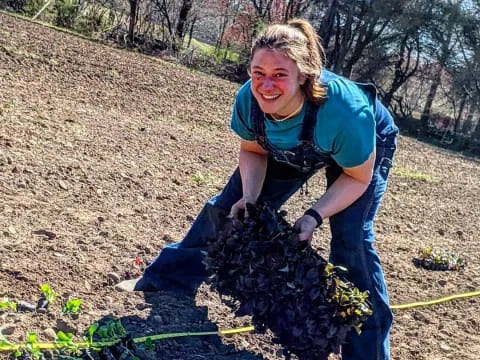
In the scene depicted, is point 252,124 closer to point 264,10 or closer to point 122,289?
point 122,289

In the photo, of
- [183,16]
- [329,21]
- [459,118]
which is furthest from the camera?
[329,21]

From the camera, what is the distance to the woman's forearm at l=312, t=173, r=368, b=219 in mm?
2668

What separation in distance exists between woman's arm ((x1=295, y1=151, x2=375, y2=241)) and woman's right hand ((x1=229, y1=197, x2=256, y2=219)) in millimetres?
276

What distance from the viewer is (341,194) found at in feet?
8.75

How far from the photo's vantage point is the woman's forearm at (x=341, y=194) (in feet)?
8.75

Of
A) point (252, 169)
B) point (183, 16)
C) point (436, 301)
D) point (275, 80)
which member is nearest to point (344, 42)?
point (183, 16)

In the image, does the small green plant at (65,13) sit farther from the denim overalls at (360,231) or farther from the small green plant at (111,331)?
the small green plant at (111,331)

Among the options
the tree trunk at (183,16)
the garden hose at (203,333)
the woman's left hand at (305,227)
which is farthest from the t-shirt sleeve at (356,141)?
the tree trunk at (183,16)

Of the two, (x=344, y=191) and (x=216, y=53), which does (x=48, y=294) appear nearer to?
(x=344, y=191)

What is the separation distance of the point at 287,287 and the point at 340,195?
1.36 ft

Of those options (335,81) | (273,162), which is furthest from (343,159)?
(273,162)

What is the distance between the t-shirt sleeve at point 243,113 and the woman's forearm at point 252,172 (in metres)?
0.13

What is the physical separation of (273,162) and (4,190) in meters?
1.89

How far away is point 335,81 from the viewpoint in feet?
8.61
